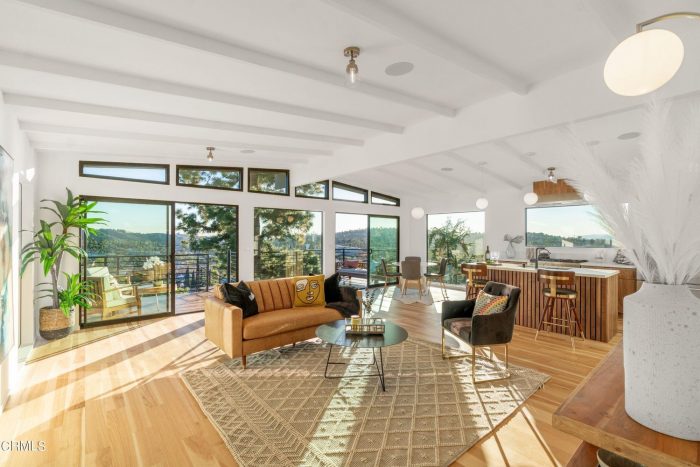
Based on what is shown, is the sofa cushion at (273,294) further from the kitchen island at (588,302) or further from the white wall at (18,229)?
the kitchen island at (588,302)

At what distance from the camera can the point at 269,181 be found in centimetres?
738

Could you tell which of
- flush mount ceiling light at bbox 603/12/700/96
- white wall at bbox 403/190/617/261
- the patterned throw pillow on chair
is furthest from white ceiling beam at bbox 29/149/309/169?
flush mount ceiling light at bbox 603/12/700/96

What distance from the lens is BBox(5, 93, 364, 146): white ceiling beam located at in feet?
10.5

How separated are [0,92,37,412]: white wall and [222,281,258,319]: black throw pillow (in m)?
Answer: 1.94

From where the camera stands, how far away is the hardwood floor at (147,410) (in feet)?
7.72

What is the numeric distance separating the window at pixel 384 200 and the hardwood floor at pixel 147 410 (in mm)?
5366

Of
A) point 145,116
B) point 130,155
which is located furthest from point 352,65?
point 130,155

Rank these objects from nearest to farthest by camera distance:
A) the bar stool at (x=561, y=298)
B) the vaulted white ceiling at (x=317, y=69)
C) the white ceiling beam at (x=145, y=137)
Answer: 1. the vaulted white ceiling at (x=317, y=69)
2. the white ceiling beam at (x=145, y=137)
3. the bar stool at (x=561, y=298)

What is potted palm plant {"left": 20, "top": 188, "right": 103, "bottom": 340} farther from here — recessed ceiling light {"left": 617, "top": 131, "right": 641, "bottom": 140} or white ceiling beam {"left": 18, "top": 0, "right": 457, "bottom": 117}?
recessed ceiling light {"left": 617, "top": 131, "right": 641, "bottom": 140}

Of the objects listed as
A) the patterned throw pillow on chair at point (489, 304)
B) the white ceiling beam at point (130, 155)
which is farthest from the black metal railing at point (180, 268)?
the patterned throw pillow on chair at point (489, 304)

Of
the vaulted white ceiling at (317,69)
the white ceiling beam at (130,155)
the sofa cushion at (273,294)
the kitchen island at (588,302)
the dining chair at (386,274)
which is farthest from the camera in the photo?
the dining chair at (386,274)

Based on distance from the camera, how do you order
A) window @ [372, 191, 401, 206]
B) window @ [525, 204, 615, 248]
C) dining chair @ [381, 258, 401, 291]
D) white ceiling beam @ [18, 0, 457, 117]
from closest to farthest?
1. white ceiling beam @ [18, 0, 457, 117]
2. window @ [525, 204, 615, 248]
3. dining chair @ [381, 258, 401, 291]
4. window @ [372, 191, 401, 206]

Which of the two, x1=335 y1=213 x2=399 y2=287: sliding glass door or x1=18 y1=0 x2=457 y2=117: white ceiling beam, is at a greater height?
x1=18 y1=0 x2=457 y2=117: white ceiling beam

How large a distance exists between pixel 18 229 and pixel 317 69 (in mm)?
3820
